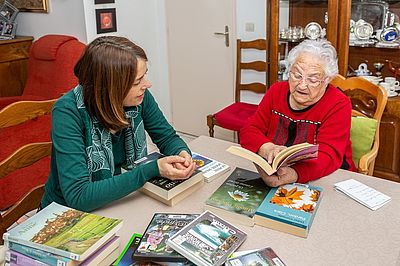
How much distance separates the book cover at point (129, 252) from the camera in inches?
44.3

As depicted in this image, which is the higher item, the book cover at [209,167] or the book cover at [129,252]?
the book cover at [209,167]

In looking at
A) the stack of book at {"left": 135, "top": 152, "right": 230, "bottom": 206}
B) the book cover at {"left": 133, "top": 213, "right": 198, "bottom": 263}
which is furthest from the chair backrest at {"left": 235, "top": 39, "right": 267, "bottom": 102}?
the book cover at {"left": 133, "top": 213, "right": 198, "bottom": 263}

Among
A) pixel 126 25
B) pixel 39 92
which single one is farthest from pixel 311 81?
pixel 39 92

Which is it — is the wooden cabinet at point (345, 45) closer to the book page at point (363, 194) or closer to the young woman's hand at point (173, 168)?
the book page at point (363, 194)

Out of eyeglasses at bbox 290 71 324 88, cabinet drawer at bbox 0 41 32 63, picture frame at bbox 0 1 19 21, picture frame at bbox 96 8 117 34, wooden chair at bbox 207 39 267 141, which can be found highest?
picture frame at bbox 0 1 19 21

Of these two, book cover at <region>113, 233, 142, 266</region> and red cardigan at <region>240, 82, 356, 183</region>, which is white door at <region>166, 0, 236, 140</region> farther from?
book cover at <region>113, 233, 142, 266</region>

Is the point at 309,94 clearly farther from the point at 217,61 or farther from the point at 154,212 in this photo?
the point at 217,61

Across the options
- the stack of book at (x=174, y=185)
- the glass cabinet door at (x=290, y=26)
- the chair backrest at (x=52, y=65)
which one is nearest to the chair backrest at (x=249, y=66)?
the glass cabinet door at (x=290, y=26)

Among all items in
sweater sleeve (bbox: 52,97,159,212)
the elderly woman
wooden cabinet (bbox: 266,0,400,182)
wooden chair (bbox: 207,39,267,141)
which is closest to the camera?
sweater sleeve (bbox: 52,97,159,212)

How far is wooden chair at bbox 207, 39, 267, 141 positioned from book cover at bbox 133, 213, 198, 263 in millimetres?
2079

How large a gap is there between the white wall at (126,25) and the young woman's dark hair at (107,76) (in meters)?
2.06

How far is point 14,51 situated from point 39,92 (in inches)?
21.8

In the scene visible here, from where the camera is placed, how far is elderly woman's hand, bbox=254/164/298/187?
1.45m

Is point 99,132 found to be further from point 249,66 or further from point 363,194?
point 249,66
